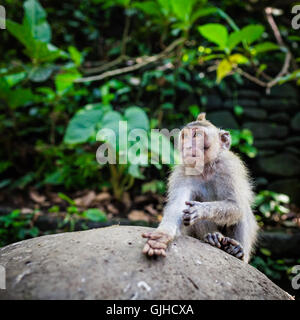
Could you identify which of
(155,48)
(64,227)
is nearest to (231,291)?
(64,227)

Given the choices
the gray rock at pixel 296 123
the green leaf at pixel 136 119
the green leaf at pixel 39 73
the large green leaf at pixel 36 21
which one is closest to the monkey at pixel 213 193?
the green leaf at pixel 136 119

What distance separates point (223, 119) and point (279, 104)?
1231 millimetres

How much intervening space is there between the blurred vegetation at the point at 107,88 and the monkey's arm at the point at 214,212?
1.69 metres

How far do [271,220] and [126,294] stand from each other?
4015 mm

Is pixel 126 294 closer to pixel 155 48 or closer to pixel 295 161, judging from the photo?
pixel 295 161

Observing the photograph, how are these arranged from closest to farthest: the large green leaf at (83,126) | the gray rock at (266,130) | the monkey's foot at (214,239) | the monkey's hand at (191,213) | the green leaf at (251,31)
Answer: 1. the monkey's hand at (191,213)
2. the monkey's foot at (214,239)
3. the green leaf at (251,31)
4. the large green leaf at (83,126)
5. the gray rock at (266,130)

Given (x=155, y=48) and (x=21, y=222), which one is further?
(x=155, y=48)

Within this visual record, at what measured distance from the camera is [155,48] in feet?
22.1

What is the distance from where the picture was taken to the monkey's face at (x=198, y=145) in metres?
2.58

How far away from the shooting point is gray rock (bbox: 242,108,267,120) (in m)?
6.08

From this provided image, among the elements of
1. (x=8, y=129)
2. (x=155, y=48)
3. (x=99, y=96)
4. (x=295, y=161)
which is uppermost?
(x=155, y=48)

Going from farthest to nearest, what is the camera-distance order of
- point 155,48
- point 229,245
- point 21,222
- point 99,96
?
point 155,48 → point 99,96 → point 21,222 → point 229,245

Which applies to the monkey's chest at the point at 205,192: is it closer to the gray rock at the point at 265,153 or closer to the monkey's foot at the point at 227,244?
the monkey's foot at the point at 227,244
